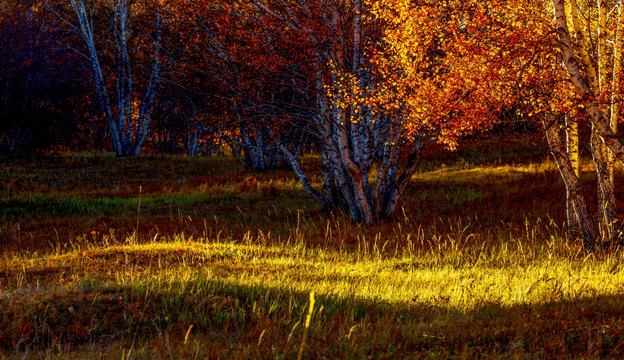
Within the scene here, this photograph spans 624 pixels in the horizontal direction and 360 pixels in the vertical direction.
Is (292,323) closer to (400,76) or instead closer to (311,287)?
(311,287)

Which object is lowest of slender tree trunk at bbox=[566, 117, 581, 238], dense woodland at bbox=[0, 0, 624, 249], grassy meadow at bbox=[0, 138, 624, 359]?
grassy meadow at bbox=[0, 138, 624, 359]

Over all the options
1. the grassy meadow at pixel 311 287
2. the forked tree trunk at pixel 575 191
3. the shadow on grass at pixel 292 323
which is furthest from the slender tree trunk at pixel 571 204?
the shadow on grass at pixel 292 323

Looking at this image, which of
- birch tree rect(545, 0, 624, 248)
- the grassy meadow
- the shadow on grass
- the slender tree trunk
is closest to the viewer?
the shadow on grass

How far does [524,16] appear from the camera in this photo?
991 centimetres

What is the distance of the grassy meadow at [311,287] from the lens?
5238 mm

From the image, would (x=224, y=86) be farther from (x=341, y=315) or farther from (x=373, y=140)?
(x=341, y=315)

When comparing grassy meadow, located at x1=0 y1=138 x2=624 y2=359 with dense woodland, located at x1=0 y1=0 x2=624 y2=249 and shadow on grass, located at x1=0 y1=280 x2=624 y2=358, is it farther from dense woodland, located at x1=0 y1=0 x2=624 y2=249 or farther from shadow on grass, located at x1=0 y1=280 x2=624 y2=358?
dense woodland, located at x1=0 y1=0 x2=624 y2=249

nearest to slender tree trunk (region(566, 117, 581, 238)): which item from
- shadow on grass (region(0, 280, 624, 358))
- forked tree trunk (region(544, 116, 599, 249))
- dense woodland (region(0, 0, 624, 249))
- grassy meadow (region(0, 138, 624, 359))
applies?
dense woodland (region(0, 0, 624, 249))

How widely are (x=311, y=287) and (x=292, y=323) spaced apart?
171 centimetres

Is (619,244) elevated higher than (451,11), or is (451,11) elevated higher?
(451,11)

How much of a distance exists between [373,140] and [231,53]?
4249 millimetres

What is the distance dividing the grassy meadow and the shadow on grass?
2 cm

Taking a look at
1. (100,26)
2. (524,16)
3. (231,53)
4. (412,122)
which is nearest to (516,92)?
(524,16)

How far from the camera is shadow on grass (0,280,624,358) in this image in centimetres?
509
